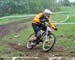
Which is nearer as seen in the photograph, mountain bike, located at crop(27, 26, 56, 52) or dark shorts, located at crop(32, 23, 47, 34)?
mountain bike, located at crop(27, 26, 56, 52)

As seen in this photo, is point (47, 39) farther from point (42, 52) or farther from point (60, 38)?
point (60, 38)

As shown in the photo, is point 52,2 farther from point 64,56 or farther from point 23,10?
point 64,56

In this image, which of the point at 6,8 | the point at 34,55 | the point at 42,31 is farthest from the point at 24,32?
the point at 6,8

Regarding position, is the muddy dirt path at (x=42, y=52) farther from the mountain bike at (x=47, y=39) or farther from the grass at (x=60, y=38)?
the grass at (x=60, y=38)

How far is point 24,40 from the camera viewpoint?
12.9 m

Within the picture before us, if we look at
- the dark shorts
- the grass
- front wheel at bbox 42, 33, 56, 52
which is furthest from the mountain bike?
the grass

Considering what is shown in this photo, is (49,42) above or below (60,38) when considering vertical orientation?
above

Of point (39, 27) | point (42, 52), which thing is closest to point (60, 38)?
point (39, 27)

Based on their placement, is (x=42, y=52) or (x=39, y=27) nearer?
(x=42, y=52)

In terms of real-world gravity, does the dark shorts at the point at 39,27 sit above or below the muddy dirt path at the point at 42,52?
above

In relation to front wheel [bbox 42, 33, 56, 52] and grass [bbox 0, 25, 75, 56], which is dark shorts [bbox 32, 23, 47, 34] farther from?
grass [bbox 0, 25, 75, 56]

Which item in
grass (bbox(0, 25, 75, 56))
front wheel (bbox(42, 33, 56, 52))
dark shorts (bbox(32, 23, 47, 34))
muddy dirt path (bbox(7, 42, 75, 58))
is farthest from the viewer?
grass (bbox(0, 25, 75, 56))

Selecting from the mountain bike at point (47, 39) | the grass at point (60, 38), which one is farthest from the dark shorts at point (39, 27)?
the grass at point (60, 38)

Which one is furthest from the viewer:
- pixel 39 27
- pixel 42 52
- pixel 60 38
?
pixel 60 38
